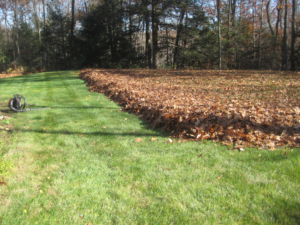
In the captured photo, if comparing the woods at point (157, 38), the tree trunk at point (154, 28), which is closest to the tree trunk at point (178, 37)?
the woods at point (157, 38)

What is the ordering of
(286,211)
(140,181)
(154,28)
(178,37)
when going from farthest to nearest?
1. (178,37)
2. (154,28)
3. (140,181)
4. (286,211)

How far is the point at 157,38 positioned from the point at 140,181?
67.9ft

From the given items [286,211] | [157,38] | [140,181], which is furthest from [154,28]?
[286,211]

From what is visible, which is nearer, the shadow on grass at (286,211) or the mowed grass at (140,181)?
the shadow on grass at (286,211)

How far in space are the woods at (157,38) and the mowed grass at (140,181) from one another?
16.7 metres

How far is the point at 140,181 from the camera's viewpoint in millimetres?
3293

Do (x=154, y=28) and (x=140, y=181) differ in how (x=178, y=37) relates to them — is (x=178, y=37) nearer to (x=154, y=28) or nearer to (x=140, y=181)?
(x=154, y=28)

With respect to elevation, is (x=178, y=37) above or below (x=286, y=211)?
above

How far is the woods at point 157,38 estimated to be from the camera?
68.9ft

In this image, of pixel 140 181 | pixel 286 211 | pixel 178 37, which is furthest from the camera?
pixel 178 37

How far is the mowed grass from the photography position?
2588 mm

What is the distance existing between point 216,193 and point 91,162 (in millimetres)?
2089

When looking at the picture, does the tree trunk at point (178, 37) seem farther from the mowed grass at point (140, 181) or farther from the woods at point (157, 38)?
the mowed grass at point (140, 181)

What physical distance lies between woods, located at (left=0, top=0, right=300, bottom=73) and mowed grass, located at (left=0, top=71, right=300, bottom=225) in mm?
16736
